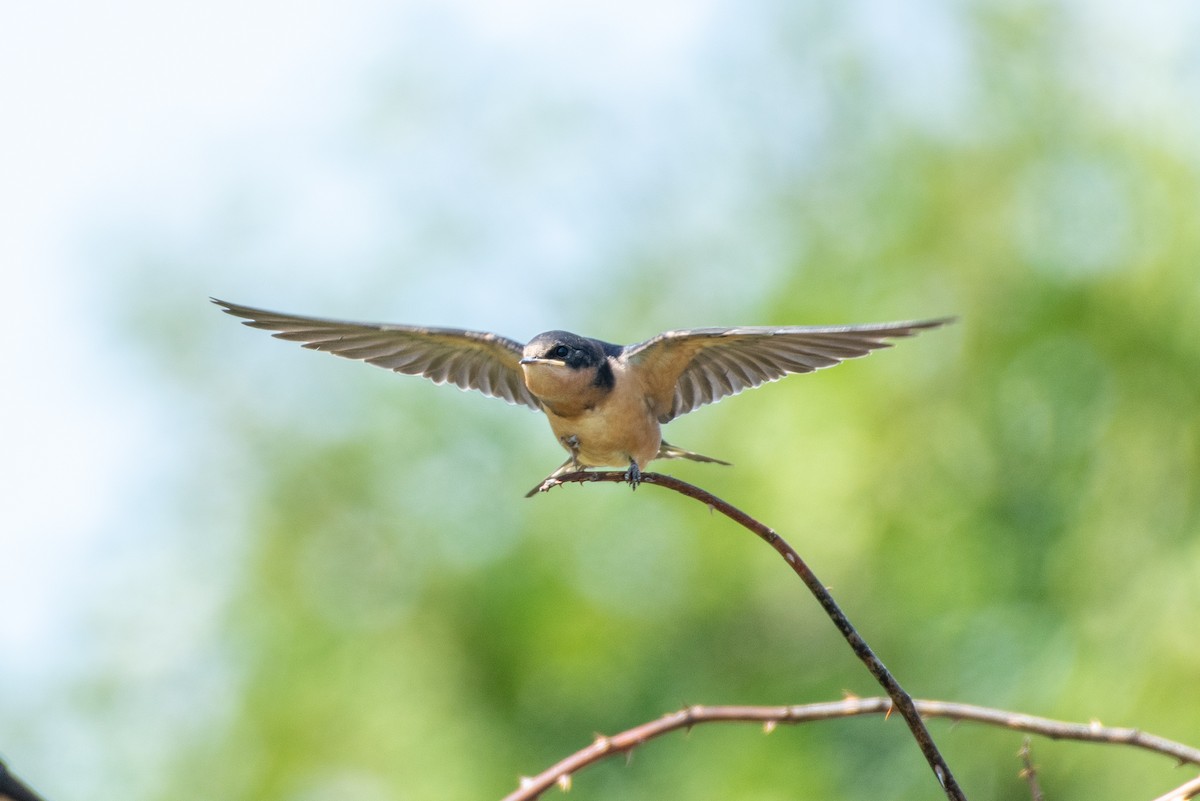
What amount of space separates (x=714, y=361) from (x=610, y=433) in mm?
703

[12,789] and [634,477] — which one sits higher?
[634,477]

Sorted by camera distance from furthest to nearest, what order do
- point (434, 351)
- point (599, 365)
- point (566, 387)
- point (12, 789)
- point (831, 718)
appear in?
point (434, 351) → point (599, 365) → point (566, 387) → point (831, 718) → point (12, 789)

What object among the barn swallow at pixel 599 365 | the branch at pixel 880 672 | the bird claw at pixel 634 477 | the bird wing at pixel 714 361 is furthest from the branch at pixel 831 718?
the bird wing at pixel 714 361

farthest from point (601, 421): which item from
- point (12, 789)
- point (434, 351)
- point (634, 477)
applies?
point (12, 789)

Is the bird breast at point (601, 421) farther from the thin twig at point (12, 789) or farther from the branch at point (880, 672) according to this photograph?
the thin twig at point (12, 789)

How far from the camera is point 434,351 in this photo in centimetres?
545

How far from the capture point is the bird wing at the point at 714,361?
4.64 metres

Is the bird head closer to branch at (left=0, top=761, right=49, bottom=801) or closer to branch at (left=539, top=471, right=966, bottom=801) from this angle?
branch at (left=539, top=471, right=966, bottom=801)

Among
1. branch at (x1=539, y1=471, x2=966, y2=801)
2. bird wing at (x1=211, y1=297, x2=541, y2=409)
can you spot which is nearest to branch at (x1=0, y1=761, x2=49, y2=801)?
branch at (x1=539, y1=471, x2=966, y2=801)

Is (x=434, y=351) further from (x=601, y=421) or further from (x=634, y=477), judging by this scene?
(x=634, y=477)

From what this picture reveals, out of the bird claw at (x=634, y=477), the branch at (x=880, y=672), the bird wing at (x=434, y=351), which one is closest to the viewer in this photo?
the branch at (x=880, y=672)

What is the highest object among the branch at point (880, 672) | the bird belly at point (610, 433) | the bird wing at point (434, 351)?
the bird wing at point (434, 351)

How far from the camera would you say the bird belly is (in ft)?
15.2

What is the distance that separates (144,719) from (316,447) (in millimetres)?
3583
